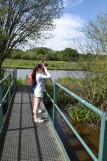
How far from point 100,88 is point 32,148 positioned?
7.66 meters

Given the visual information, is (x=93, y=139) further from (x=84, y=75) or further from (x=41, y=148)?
(x=41, y=148)

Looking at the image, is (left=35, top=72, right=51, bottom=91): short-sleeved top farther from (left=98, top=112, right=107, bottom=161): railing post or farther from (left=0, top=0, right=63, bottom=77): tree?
(left=0, top=0, right=63, bottom=77): tree

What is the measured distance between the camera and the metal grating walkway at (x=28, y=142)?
16.3 feet

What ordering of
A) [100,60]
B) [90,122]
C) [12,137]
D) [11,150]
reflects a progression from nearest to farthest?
[11,150], [12,137], [90,122], [100,60]

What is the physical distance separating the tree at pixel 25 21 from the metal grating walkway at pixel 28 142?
11228 millimetres

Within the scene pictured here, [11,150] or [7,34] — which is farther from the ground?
[7,34]

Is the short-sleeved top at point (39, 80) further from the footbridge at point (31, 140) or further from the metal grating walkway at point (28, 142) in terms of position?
the metal grating walkway at point (28, 142)

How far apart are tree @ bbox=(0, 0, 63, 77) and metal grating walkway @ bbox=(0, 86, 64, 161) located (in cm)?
1123

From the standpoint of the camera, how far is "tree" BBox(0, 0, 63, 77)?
695 inches

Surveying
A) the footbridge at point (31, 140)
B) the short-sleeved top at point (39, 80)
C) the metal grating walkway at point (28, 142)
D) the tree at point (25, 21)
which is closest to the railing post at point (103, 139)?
the footbridge at point (31, 140)

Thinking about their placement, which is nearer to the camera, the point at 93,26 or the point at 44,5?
the point at 93,26

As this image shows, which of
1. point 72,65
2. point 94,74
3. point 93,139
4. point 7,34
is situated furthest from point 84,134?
point 7,34

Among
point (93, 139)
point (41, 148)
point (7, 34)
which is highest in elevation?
point (7, 34)

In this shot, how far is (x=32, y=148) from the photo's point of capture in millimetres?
5336
